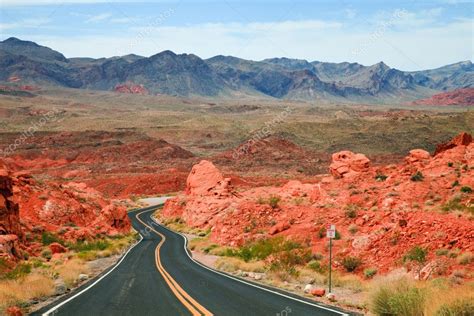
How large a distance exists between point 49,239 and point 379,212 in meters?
20.4

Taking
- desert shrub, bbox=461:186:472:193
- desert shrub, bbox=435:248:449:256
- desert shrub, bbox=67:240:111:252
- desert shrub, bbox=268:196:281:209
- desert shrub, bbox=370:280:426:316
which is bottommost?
desert shrub, bbox=67:240:111:252

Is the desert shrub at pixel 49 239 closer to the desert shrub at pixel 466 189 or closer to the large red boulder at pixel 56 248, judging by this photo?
the large red boulder at pixel 56 248

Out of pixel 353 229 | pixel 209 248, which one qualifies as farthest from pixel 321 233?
pixel 209 248

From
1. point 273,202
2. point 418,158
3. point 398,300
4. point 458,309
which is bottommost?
point 273,202

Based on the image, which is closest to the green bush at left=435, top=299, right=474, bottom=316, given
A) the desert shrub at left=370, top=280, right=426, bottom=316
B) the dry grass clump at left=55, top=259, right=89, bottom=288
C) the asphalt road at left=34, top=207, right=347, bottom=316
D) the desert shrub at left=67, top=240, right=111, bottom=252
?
the desert shrub at left=370, top=280, right=426, bottom=316

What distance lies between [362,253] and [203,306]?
36.7 ft

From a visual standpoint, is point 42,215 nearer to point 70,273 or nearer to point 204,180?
point 70,273

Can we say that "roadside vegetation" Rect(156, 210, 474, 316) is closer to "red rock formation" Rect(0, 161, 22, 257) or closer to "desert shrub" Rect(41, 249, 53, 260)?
"desert shrub" Rect(41, 249, 53, 260)

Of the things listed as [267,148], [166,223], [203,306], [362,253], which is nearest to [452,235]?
[362,253]

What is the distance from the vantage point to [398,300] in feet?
36.3

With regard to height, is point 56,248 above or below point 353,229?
below

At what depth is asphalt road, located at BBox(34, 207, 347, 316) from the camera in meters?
12.6

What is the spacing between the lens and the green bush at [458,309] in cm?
912

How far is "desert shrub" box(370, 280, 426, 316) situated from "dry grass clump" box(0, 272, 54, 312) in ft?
30.2
